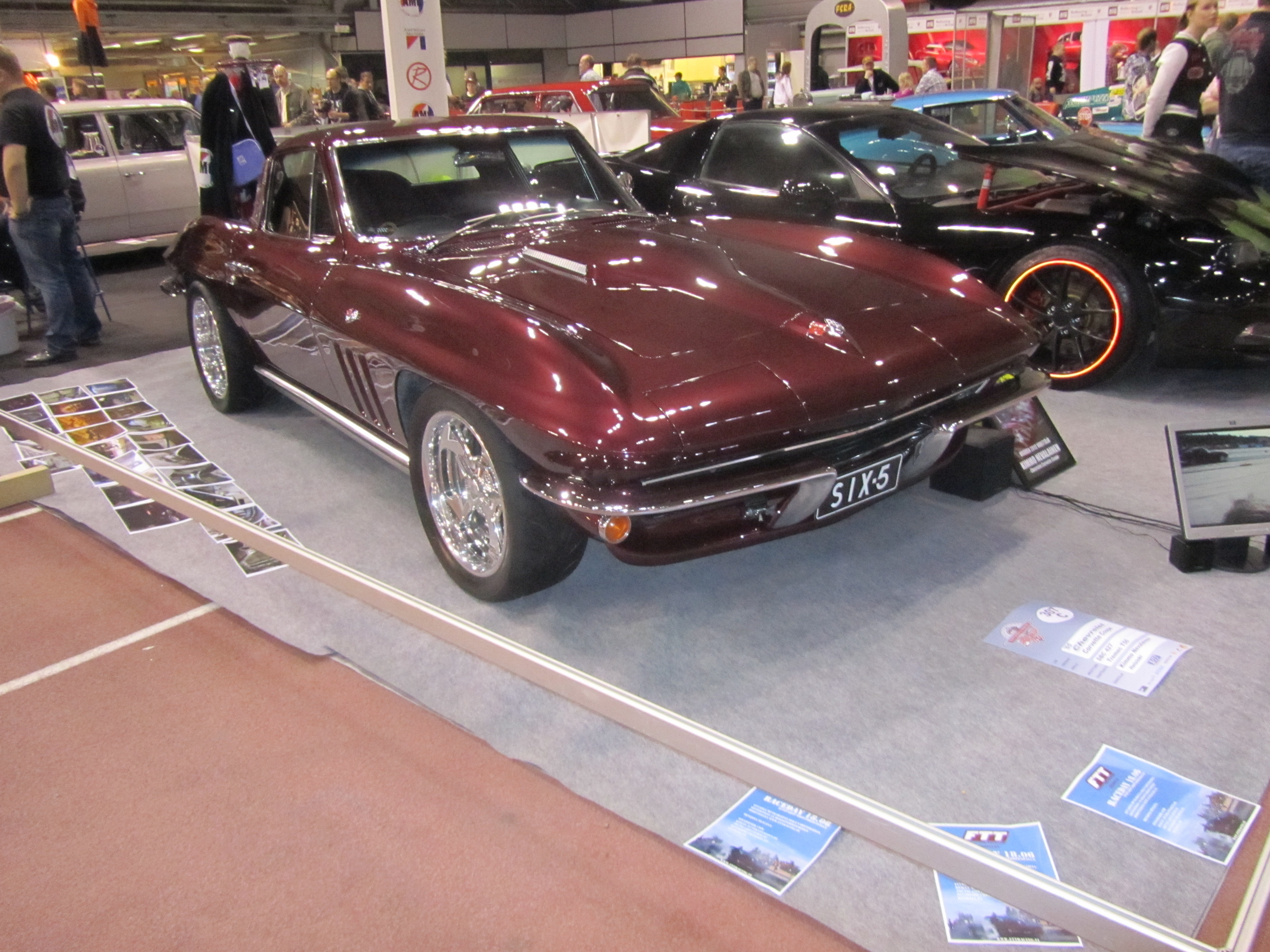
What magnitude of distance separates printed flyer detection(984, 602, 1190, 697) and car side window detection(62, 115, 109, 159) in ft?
29.0

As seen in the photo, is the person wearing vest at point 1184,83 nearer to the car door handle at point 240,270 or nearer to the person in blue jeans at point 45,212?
the car door handle at point 240,270

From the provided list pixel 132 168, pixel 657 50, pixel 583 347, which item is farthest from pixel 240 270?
pixel 657 50

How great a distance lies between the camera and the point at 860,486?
2467 millimetres

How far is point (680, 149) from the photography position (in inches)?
217

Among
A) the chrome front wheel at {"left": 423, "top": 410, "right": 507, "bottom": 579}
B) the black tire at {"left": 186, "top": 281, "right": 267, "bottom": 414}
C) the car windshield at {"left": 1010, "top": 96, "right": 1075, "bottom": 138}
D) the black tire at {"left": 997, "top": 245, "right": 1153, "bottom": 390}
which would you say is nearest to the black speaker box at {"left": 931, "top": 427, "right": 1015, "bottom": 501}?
the black tire at {"left": 997, "top": 245, "right": 1153, "bottom": 390}

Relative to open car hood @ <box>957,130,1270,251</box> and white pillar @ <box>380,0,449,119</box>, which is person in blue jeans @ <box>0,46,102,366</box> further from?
open car hood @ <box>957,130,1270,251</box>

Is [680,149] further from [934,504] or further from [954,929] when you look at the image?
[954,929]

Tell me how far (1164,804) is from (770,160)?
12.7 ft

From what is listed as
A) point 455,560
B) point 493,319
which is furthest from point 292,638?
point 493,319

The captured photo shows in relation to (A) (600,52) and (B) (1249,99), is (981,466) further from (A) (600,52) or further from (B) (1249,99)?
(A) (600,52)

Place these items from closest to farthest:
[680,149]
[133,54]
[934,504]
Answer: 1. [934,504]
2. [680,149]
3. [133,54]

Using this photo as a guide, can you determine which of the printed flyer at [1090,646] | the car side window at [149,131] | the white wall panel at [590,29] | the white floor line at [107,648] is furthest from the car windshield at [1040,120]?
the white wall panel at [590,29]

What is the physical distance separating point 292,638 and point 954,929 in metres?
1.86

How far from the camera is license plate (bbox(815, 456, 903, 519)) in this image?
2.41 metres
